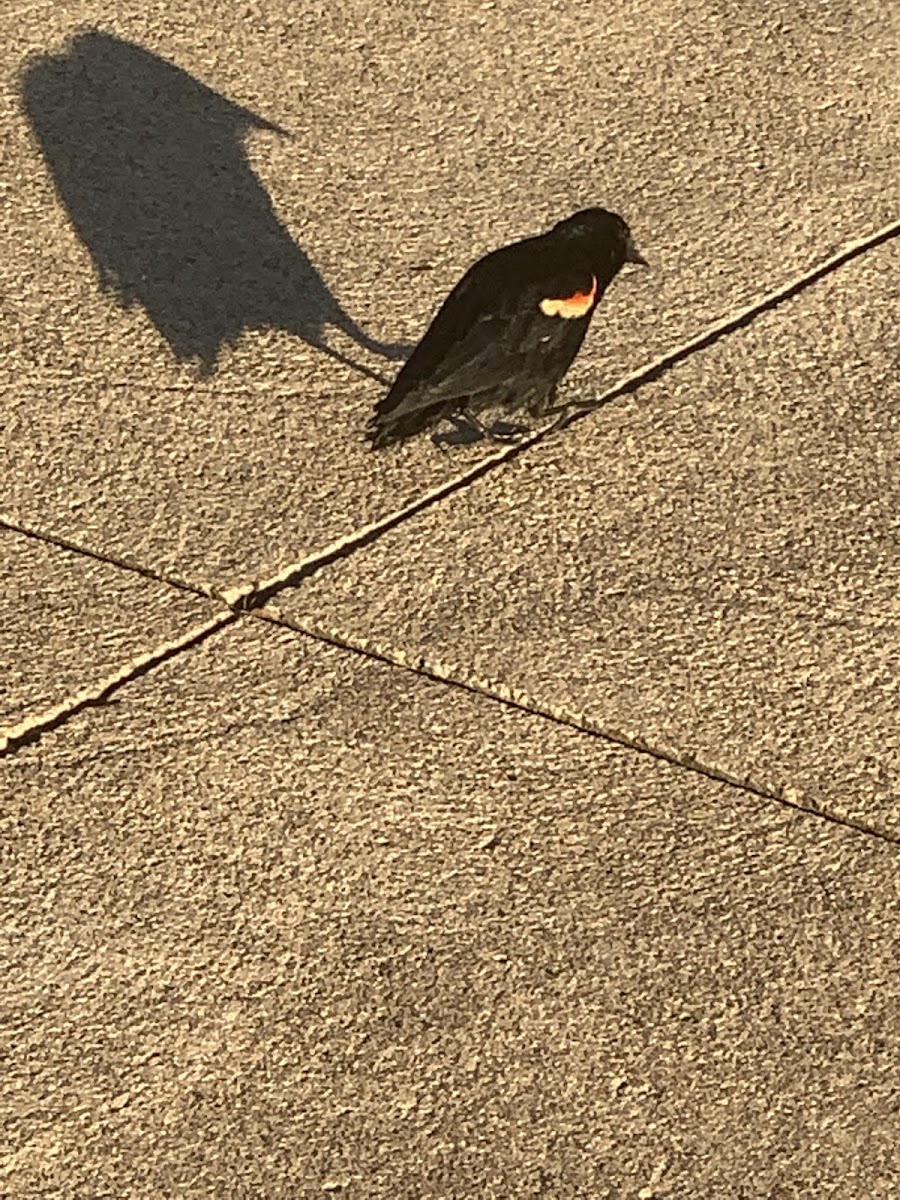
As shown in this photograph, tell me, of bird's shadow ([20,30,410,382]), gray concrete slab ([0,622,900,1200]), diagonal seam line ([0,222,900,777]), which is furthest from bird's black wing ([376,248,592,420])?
gray concrete slab ([0,622,900,1200])

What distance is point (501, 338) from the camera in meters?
5.22

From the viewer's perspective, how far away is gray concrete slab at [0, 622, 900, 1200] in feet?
12.9

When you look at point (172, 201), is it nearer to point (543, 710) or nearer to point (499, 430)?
point (499, 430)

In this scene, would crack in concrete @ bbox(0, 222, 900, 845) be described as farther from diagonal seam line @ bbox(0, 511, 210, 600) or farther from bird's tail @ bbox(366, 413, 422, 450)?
bird's tail @ bbox(366, 413, 422, 450)

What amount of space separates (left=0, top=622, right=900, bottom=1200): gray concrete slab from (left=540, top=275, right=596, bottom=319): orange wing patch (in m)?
0.98

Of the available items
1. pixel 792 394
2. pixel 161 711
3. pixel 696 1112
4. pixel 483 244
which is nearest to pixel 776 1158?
pixel 696 1112

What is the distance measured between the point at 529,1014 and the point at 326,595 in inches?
47.7

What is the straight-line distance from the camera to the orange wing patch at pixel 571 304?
5.25 metres

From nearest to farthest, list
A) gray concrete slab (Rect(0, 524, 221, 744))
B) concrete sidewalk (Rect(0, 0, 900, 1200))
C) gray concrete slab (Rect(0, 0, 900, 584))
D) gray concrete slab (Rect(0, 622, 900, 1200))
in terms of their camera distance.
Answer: gray concrete slab (Rect(0, 622, 900, 1200))
concrete sidewalk (Rect(0, 0, 900, 1200))
gray concrete slab (Rect(0, 524, 221, 744))
gray concrete slab (Rect(0, 0, 900, 584))

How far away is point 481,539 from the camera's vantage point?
5223mm

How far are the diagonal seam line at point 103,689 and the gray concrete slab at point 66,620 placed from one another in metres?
0.01

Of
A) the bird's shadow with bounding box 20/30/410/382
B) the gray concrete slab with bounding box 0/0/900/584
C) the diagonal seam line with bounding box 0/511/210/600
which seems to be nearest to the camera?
the diagonal seam line with bounding box 0/511/210/600

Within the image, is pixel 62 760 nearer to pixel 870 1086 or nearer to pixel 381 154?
pixel 870 1086

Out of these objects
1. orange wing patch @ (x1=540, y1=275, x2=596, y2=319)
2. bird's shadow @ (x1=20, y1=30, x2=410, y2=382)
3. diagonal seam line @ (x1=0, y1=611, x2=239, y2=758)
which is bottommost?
diagonal seam line @ (x1=0, y1=611, x2=239, y2=758)
